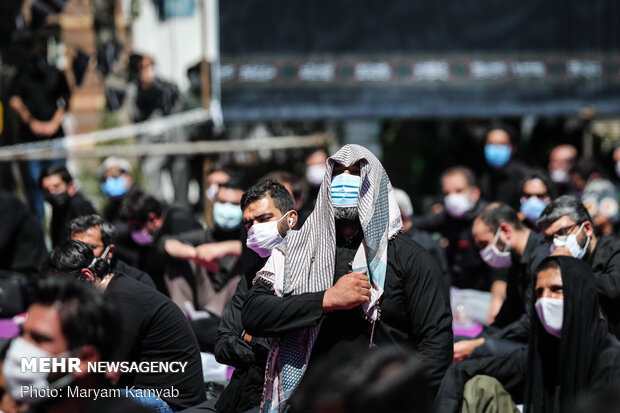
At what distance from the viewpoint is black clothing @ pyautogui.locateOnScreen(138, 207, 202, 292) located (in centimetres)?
630

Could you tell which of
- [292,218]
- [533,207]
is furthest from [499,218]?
[292,218]

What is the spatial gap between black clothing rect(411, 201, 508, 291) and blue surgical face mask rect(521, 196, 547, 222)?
0.48m

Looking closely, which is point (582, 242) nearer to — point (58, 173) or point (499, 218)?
point (499, 218)

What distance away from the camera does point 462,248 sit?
717 centimetres

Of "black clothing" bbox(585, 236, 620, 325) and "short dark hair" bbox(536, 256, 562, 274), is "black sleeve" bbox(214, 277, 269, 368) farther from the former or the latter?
"black clothing" bbox(585, 236, 620, 325)

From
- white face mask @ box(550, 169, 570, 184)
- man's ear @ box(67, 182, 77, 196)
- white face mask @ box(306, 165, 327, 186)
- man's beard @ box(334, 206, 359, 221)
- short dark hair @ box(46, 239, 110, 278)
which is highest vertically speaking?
man's beard @ box(334, 206, 359, 221)

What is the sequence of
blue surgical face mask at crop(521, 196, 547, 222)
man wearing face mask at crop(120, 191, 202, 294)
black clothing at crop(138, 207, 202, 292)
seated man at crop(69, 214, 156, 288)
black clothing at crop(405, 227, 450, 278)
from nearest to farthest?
seated man at crop(69, 214, 156, 288) → black clothing at crop(405, 227, 450, 278) → black clothing at crop(138, 207, 202, 292) → blue surgical face mask at crop(521, 196, 547, 222) → man wearing face mask at crop(120, 191, 202, 294)

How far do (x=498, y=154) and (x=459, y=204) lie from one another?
3.91ft

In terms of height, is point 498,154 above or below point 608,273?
below

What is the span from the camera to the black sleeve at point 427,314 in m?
3.53

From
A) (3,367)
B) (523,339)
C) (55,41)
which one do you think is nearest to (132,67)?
(55,41)

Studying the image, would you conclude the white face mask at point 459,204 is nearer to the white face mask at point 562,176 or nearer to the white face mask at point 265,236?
the white face mask at point 562,176

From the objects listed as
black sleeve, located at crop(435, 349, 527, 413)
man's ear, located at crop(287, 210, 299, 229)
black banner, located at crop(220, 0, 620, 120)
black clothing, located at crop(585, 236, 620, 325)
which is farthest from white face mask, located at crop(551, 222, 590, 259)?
black banner, located at crop(220, 0, 620, 120)

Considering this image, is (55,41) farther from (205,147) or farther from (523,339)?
(523,339)
